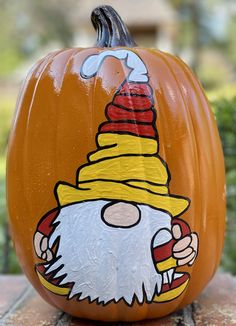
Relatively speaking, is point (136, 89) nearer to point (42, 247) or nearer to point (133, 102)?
point (133, 102)

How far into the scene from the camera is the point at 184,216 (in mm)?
1655

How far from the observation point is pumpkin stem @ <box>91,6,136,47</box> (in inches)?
70.7

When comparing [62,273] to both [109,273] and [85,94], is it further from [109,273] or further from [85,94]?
[85,94]

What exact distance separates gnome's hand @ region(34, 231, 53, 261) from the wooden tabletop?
0.81ft

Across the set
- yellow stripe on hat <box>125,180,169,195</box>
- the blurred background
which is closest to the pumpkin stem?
yellow stripe on hat <box>125,180,169,195</box>

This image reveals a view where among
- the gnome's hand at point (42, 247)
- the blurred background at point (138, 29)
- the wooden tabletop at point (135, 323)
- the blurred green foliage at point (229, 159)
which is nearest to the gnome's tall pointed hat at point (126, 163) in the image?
the gnome's hand at point (42, 247)

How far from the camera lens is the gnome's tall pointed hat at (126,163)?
1605 mm

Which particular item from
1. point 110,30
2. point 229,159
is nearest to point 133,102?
point 110,30

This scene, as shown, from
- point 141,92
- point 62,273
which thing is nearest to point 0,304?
point 62,273

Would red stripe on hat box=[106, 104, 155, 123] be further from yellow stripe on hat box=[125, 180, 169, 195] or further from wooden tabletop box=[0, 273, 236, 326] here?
wooden tabletop box=[0, 273, 236, 326]

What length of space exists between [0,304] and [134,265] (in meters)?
0.61

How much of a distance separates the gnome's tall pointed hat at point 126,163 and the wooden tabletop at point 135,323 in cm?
42

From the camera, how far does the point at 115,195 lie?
5.26ft

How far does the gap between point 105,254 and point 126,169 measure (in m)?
0.26
